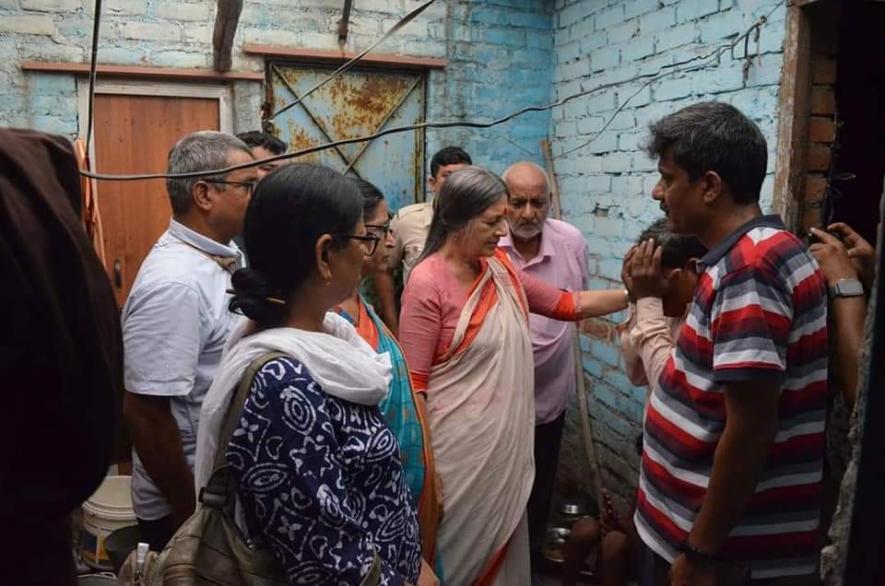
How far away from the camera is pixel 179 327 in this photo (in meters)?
2.02

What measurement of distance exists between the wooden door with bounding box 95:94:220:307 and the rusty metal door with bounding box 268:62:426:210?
19.6 inches

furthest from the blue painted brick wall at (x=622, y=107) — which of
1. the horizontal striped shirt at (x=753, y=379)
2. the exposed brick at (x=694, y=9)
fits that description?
the horizontal striped shirt at (x=753, y=379)

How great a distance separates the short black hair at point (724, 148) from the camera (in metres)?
1.74

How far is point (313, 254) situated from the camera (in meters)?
1.51

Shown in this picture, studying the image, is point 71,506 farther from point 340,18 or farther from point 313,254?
point 340,18

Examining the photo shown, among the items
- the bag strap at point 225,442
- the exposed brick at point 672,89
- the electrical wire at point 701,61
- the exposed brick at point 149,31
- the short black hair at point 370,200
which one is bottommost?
the bag strap at point 225,442

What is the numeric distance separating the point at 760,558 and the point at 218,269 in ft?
5.50

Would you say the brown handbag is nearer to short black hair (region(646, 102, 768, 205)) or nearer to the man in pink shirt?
short black hair (region(646, 102, 768, 205))

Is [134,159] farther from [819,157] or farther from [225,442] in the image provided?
[819,157]

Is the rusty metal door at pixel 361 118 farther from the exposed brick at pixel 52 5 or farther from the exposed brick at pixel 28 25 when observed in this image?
the exposed brick at pixel 28 25

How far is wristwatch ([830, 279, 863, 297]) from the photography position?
1.70 metres

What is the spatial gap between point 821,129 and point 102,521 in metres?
3.09

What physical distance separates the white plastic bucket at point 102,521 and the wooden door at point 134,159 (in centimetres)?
198

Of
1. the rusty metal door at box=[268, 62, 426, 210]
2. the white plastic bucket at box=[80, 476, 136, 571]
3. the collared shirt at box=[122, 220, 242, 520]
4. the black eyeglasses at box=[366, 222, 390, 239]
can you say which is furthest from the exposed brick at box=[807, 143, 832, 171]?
the white plastic bucket at box=[80, 476, 136, 571]
